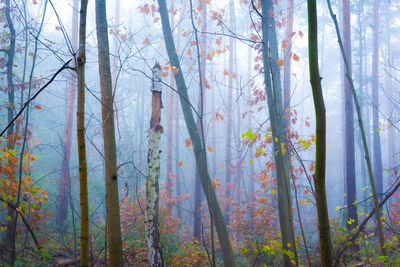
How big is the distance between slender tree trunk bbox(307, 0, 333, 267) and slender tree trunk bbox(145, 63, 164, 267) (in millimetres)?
3570

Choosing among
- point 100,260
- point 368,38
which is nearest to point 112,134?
point 100,260

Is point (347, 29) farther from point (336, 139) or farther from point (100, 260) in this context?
point (336, 139)

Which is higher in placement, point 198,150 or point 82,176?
point 198,150

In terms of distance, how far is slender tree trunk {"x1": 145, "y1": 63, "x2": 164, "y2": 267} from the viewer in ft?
14.7

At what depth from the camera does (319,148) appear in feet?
3.93

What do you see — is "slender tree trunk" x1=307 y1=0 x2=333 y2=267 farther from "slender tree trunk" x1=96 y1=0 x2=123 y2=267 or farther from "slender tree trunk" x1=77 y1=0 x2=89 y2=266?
"slender tree trunk" x1=96 y1=0 x2=123 y2=267

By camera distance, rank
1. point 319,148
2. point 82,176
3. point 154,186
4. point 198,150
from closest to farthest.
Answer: point 319,148 < point 82,176 < point 154,186 < point 198,150

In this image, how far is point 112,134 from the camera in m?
2.98

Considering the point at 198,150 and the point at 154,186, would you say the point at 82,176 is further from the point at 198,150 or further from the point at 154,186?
the point at 198,150

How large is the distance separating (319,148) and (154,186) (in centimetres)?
393

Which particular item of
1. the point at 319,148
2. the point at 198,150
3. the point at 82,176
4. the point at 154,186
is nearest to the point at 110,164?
the point at 82,176

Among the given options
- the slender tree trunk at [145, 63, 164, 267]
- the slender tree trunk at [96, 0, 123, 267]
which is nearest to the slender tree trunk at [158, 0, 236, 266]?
the slender tree trunk at [145, 63, 164, 267]

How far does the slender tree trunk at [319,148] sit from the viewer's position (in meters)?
1.19

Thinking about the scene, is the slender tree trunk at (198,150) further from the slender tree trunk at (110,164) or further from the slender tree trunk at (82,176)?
the slender tree trunk at (82,176)
